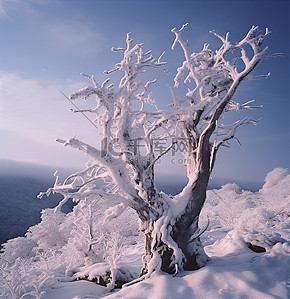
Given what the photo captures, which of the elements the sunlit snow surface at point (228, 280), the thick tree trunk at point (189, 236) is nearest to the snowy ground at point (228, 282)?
the sunlit snow surface at point (228, 280)

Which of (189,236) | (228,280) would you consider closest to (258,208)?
(189,236)

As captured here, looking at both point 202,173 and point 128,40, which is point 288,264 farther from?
point 128,40

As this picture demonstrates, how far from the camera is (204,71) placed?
694 cm

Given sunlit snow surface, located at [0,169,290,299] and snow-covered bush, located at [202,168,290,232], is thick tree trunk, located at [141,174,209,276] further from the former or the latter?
snow-covered bush, located at [202,168,290,232]

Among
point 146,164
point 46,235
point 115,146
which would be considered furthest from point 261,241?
point 46,235

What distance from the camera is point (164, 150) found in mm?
7020

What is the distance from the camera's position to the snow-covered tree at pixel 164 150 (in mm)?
5547

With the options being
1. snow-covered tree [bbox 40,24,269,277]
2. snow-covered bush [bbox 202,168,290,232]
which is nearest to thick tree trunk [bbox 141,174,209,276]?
snow-covered tree [bbox 40,24,269,277]

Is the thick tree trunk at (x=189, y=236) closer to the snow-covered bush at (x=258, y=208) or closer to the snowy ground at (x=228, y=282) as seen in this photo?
the snowy ground at (x=228, y=282)

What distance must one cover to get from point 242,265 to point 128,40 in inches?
249

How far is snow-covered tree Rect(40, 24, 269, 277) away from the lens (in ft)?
18.2

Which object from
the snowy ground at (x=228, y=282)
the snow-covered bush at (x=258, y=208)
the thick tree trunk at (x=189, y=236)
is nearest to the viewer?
the snowy ground at (x=228, y=282)

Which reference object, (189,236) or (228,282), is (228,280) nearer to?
(228,282)

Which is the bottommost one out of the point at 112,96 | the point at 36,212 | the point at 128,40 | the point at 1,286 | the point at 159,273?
the point at 36,212
